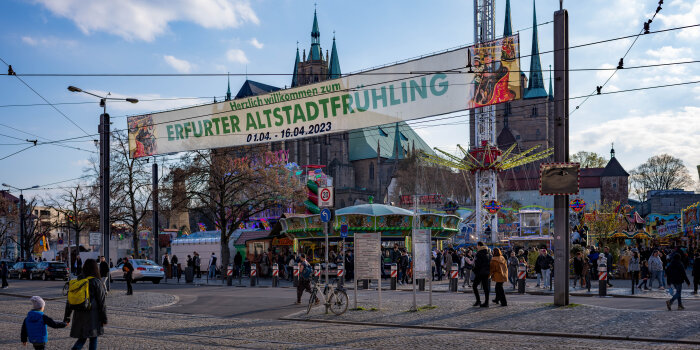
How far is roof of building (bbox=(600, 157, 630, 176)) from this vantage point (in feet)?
350

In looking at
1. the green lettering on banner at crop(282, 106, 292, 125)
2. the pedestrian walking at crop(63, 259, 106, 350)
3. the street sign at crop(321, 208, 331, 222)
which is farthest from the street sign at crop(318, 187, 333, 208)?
the pedestrian walking at crop(63, 259, 106, 350)

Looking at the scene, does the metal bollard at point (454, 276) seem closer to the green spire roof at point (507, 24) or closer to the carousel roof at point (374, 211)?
the carousel roof at point (374, 211)

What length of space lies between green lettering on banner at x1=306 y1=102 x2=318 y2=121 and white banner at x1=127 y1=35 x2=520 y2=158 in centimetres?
3

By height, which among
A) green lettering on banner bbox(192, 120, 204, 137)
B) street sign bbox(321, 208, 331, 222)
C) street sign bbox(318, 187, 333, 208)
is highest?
green lettering on banner bbox(192, 120, 204, 137)

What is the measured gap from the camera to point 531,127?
11819 centimetres

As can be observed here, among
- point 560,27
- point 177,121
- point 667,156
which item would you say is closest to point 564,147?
point 560,27

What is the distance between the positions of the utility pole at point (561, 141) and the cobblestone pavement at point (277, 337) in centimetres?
277

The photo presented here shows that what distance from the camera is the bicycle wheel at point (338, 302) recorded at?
16812 mm

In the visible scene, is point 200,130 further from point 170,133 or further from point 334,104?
point 334,104

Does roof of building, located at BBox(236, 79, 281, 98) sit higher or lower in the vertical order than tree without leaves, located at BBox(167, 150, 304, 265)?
higher

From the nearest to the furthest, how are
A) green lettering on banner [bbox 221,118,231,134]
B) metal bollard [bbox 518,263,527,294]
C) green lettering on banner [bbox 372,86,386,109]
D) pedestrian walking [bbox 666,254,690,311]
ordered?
pedestrian walking [bbox 666,254,690,311] → green lettering on banner [bbox 372,86,386,109] → metal bollard [bbox 518,263,527,294] → green lettering on banner [bbox 221,118,231,134]

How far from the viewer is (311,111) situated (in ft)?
75.7

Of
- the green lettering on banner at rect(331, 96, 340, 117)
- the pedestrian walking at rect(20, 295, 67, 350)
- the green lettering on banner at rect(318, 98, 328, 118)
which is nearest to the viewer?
the pedestrian walking at rect(20, 295, 67, 350)

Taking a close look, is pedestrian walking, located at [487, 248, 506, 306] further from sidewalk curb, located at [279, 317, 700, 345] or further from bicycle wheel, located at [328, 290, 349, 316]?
bicycle wheel, located at [328, 290, 349, 316]
